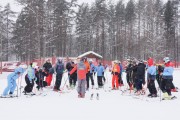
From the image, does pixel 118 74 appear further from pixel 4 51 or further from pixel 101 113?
pixel 4 51

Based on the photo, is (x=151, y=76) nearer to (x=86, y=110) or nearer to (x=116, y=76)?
(x=116, y=76)

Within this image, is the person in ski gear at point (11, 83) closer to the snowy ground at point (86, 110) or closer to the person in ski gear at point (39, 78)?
the snowy ground at point (86, 110)

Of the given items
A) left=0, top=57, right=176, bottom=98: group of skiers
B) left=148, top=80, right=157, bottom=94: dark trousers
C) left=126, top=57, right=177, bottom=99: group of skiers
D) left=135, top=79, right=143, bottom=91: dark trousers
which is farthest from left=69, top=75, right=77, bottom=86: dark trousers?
left=148, top=80, right=157, bottom=94: dark trousers

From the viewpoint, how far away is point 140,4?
2256 inches

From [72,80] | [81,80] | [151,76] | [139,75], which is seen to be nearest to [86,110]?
[81,80]

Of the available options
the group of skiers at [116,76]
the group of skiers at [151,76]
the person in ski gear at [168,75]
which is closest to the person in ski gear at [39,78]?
the group of skiers at [116,76]

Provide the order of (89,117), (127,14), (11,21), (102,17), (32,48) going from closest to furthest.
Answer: (89,117), (32,48), (102,17), (11,21), (127,14)

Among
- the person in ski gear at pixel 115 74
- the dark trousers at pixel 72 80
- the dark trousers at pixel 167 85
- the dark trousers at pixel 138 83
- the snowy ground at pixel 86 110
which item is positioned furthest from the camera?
the dark trousers at pixel 72 80

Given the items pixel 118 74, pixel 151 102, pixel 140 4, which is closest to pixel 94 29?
pixel 140 4

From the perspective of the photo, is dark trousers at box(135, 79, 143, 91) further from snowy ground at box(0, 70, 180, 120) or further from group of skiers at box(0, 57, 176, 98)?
snowy ground at box(0, 70, 180, 120)

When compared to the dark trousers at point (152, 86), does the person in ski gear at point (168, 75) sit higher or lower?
higher

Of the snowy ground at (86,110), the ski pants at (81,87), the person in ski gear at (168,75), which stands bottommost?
the snowy ground at (86,110)

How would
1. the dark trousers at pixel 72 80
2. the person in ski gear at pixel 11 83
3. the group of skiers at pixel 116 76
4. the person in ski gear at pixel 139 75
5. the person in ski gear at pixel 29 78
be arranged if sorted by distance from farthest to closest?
the dark trousers at pixel 72 80, the person in ski gear at pixel 139 75, the person in ski gear at pixel 29 78, the person in ski gear at pixel 11 83, the group of skiers at pixel 116 76

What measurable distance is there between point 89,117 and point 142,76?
626 centimetres
